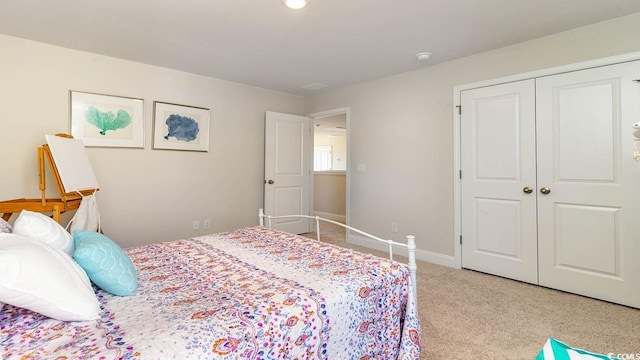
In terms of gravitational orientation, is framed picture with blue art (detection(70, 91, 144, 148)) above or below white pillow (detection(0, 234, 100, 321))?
above

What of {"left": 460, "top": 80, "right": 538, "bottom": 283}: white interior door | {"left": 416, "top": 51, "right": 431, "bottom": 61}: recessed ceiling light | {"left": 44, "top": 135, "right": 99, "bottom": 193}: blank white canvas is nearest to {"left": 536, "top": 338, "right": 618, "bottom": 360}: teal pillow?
{"left": 460, "top": 80, "right": 538, "bottom": 283}: white interior door

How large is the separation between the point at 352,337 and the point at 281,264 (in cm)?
54

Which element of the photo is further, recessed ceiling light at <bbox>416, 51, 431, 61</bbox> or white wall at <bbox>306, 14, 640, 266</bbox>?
recessed ceiling light at <bbox>416, 51, 431, 61</bbox>

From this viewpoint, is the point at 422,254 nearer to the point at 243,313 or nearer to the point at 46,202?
the point at 243,313

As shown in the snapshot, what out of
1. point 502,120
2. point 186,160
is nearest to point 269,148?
point 186,160

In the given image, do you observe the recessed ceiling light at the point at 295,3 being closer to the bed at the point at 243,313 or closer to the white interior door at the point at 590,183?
the bed at the point at 243,313

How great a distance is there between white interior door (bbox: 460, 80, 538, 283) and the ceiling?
1.95 ft

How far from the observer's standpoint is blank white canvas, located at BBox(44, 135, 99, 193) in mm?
2564

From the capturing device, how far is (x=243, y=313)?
3.74 feet

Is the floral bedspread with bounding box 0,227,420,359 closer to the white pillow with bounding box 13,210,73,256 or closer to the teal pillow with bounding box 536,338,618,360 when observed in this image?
the white pillow with bounding box 13,210,73,256

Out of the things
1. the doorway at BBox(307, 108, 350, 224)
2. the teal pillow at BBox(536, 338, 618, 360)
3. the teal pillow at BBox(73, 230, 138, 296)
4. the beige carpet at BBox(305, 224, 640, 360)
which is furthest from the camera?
the doorway at BBox(307, 108, 350, 224)

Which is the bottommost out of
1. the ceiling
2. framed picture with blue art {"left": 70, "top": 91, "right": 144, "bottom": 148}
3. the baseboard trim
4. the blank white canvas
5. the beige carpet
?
the beige carpet

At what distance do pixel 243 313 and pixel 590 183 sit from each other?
307 cm

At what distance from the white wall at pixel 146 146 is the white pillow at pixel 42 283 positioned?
254 cm
